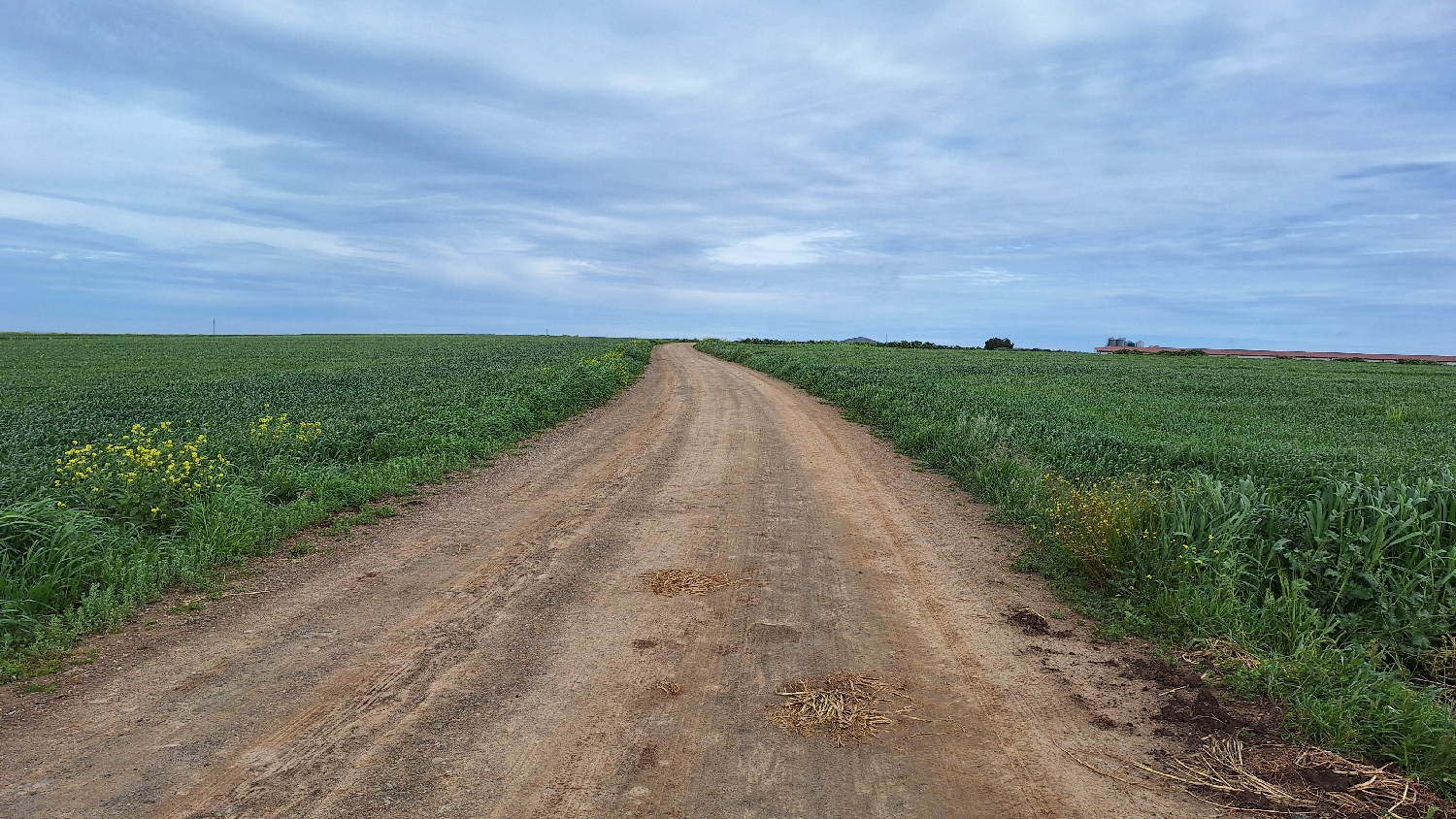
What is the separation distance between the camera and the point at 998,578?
7.00 metres

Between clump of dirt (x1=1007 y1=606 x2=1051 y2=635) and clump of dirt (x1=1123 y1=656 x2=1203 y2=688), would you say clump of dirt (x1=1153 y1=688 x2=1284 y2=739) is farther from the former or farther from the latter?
clump of dirt (x1=1007 y1=606 x2=1051 y2=635)

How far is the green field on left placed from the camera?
227 inches

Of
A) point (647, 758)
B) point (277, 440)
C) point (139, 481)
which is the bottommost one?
point (647, 758)

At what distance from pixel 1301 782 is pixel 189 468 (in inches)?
387

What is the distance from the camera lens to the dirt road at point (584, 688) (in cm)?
354

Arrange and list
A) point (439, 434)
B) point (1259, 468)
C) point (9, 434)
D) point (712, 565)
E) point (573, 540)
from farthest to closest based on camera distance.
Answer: point (439, 434) → point (9, 434) → point (1259, 468) → point (573, 540) → point (712, 565)

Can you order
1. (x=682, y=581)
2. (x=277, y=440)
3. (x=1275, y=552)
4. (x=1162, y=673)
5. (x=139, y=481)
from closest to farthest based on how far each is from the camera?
(x=1162, y=673) < (x=1275, y=552) < (x=682, y=581) < (x=139, y=481) < (x=277, y=440)

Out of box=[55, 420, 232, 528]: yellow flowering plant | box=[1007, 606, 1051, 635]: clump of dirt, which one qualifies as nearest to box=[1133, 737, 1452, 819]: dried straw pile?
box=[1007, 606, 1051, 635]: clump of dirt

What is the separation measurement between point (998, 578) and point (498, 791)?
5039 mm

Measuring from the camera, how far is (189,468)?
805cm

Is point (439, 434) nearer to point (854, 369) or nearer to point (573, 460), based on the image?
point (573, 460)

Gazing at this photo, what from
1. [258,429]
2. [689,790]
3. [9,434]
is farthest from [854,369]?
[689,790]

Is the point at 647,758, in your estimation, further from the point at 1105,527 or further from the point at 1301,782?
the point at 1105,527

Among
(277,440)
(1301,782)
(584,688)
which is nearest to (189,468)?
(277,440)
